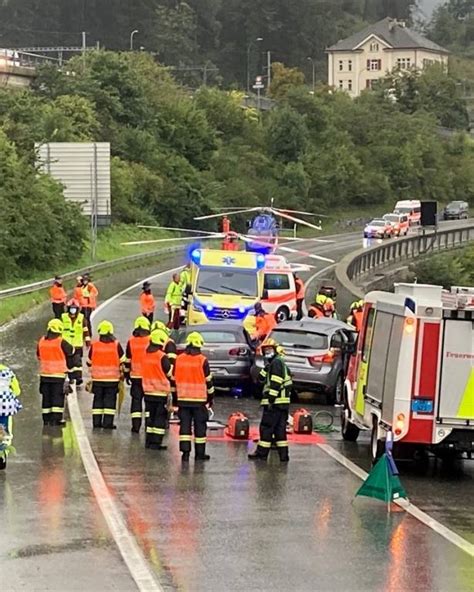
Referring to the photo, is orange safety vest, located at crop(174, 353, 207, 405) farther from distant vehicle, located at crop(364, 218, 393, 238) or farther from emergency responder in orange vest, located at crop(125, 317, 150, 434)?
distant vehicle, located at crop(364, 218, 393, 238)

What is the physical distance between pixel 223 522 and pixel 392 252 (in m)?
53.6

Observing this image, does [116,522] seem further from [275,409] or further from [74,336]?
[74,336]

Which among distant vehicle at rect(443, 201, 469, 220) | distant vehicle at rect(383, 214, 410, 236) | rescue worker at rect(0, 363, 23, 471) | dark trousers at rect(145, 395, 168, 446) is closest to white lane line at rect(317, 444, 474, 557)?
dark trousers at rect(145, 395, 168, 446)

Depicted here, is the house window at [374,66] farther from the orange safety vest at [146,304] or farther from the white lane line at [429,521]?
the white lane line at [429,521]

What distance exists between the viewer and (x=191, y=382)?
1647cm

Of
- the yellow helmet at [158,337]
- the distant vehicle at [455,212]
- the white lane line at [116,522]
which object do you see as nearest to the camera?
the white lane line at [116,522]

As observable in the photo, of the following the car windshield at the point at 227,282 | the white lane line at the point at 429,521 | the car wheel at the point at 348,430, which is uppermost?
the car windshield at the point at 227,282

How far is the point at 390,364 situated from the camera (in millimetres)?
15984

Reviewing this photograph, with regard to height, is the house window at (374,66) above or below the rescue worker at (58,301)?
above

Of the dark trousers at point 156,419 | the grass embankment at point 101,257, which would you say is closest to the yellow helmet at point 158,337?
the dark trousers at point 156,419

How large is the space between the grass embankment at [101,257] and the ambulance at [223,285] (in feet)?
21.2

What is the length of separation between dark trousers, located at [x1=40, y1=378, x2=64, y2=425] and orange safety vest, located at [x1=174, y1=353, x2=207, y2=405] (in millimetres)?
3054

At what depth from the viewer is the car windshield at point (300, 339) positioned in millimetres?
23703

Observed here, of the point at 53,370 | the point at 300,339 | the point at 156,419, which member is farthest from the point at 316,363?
the point at 156,419
